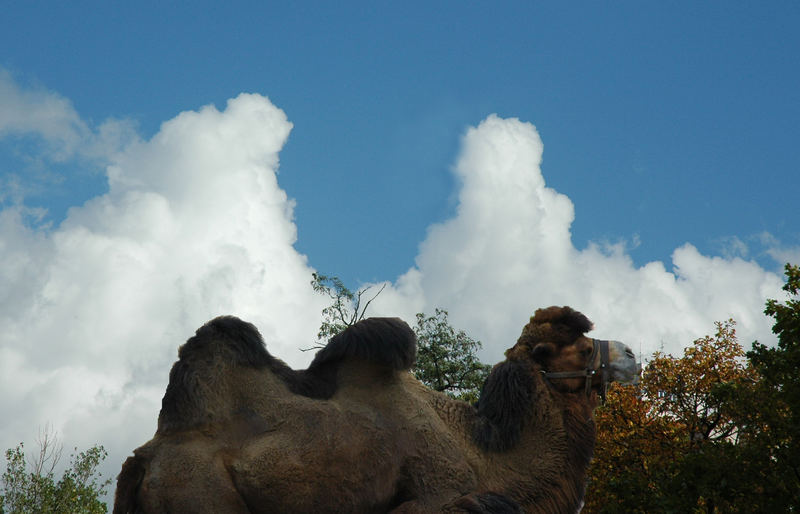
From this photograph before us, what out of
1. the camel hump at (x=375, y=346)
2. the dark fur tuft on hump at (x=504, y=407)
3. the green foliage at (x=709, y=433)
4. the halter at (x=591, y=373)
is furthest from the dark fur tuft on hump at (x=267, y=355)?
the green foliage at (x=709, y=433)

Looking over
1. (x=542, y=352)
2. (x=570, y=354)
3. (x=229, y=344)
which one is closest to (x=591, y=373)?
(x=570, y=354)

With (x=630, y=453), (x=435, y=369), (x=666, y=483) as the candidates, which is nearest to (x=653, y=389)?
(x=630, y=453)

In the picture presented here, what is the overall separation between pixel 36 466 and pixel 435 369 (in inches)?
513

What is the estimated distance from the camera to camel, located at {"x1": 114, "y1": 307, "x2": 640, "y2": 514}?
5746 mm

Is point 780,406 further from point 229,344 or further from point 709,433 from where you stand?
point 229,344

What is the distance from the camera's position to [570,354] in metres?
6.86

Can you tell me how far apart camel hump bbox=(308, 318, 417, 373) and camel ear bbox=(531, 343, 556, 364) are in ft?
3.48

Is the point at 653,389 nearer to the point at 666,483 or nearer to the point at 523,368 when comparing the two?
the point at 666,483

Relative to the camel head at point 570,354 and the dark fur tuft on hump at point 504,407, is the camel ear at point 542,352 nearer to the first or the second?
the camel head at point 570,354

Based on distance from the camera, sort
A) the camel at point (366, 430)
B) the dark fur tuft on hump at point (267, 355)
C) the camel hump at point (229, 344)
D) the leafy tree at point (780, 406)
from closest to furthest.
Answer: the camel at point (366, 430), the dark fur tuft on hump at point (267, 355), the camel hump at point (229, 344), the leafy tree at point (780, 406)

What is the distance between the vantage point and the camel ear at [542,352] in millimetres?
6817

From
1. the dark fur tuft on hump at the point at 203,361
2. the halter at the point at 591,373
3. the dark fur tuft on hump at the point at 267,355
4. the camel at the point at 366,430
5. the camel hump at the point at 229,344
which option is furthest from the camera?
the halter at the point at 591,373

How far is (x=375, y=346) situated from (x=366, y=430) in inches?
26.6

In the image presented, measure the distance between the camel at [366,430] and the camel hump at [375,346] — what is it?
1cm
